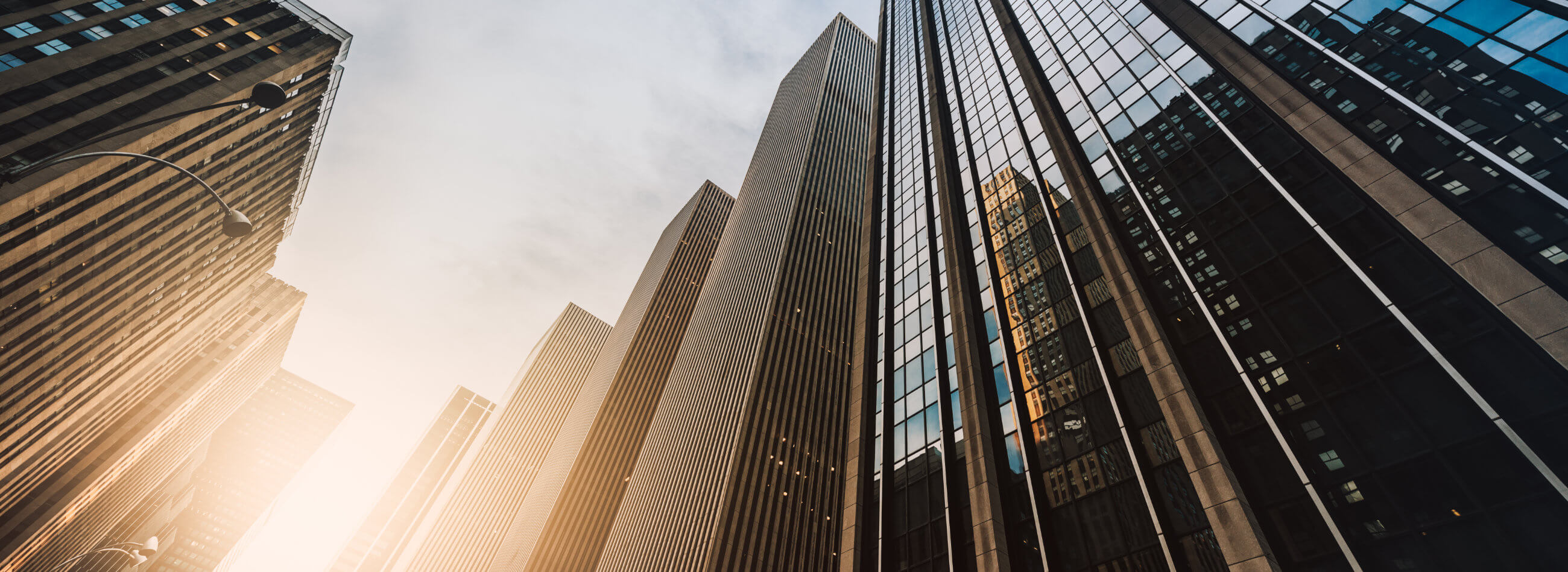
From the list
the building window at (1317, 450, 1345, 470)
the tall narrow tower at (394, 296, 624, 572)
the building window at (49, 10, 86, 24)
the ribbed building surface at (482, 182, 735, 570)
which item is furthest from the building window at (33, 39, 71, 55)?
the tall narrow tower at (394, 296, 624, 572)

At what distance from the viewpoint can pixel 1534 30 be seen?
1812 cm

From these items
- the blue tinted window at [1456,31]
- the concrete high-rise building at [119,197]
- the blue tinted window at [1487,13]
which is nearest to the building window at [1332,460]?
the blue tinted window at [1456,31]

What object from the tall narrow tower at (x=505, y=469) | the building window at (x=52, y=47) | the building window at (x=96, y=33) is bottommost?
the tall narrow tower at (x=505, y=469)

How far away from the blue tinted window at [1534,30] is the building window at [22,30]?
2534 inches

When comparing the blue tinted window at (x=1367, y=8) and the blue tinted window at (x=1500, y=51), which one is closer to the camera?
the blue tinted window at (x=1500, y=51)

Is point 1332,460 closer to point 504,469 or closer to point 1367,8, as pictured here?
point 1367,8

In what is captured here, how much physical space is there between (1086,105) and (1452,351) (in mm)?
22477

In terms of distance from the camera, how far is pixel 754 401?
205ft

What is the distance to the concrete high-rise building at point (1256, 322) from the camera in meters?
15.2

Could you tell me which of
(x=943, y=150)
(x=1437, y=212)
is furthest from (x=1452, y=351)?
(x=943, y=150)

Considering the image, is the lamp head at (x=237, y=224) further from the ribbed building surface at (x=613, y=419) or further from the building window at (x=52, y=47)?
the ribbed building surface at (x=613, y=419)

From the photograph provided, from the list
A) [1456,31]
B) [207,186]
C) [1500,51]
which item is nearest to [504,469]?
[207,186]

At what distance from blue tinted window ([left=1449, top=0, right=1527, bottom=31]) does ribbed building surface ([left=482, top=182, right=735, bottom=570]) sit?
99.9 meters

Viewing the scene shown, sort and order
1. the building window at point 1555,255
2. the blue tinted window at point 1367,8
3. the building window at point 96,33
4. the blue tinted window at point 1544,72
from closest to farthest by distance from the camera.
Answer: the building window at point 1555,255 < the blue tinted window at point 1544,72 < the blue tinted window at point 1367,8 < the building window at point 96,33
